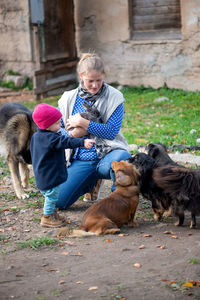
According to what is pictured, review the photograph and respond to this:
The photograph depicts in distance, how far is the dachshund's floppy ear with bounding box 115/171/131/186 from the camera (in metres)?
4.89

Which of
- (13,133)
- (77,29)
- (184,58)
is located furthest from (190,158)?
(77,29)

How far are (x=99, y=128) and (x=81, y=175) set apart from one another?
0.65 metres

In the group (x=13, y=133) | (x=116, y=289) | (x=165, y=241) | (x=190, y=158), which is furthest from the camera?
(x=190, y=158)

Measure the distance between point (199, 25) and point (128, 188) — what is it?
7.98 meters

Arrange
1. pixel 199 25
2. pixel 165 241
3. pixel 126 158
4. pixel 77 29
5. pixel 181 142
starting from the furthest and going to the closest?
pixel 77 29, pixel 199 25, pixel 181 142, pixel 126 158, pixel 165 241

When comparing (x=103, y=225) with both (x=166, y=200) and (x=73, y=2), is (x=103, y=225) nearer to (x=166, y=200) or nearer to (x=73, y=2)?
(x=166, y=200)

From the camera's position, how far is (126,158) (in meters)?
5.38

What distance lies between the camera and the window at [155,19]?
40.9 feet

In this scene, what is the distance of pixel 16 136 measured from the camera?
6188 millimetres

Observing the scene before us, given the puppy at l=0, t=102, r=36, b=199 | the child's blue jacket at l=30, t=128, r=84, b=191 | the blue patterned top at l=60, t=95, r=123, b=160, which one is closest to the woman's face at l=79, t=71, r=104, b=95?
the blue patterned top at l=60, t=95, r=123, b=160

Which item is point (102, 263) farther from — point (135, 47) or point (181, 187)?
point (135, 47)

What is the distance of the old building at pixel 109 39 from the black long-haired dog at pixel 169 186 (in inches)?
297

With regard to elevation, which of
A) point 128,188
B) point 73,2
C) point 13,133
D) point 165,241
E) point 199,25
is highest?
point 73,2

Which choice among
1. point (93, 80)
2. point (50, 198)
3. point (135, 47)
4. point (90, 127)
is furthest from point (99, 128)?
point (135, 47)
